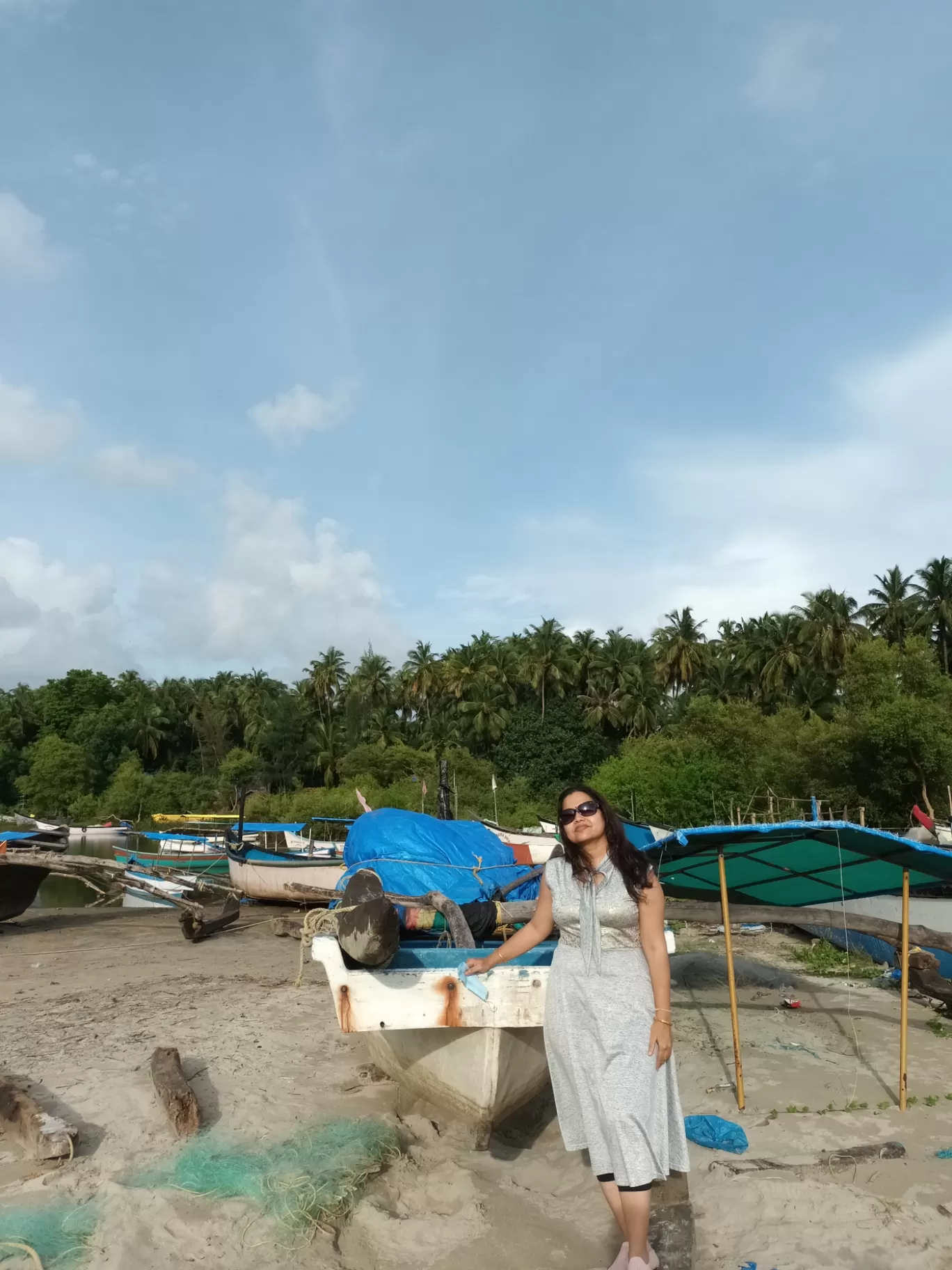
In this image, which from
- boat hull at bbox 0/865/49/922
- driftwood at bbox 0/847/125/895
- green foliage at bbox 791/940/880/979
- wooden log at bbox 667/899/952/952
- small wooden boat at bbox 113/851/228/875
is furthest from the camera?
small wooden boat at bbox 113/851/228/875

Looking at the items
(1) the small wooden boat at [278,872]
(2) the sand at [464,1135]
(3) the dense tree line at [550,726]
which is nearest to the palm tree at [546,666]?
(3) the dense tree line at [550,726]

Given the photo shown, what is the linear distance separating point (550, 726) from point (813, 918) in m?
38.7

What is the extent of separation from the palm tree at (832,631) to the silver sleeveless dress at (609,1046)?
42.4m

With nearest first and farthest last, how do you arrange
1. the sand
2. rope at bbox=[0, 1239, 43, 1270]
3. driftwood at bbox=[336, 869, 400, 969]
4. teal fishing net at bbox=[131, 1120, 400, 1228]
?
rope at bbox=[0, 1239, 43, 1270] < the sand < teal fishing net at bbox=[131, 1120, 400, 1228] < driftwood at bbox=[336, 869, 400, 969]

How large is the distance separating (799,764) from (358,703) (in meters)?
36.9

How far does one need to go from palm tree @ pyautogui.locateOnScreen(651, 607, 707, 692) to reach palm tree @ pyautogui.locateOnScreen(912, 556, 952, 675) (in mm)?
11913

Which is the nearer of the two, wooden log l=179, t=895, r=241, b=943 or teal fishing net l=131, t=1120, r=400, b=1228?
teal fishing net l=131, t=1120, r=400, b=1228

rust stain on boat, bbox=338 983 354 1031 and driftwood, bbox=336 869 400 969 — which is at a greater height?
driftwood, bbox=336 869 400 969

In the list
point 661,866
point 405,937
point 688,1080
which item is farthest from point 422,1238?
point 661,866

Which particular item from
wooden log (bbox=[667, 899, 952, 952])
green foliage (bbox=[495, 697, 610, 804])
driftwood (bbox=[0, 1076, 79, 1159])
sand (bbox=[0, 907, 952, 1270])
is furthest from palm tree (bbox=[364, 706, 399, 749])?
driftwood (bbox=[0, 1076, 79, 1159])

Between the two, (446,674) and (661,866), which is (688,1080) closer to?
(661,866)

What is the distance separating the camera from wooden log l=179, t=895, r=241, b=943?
46.9 feet

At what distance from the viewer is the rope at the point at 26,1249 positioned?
142 inches

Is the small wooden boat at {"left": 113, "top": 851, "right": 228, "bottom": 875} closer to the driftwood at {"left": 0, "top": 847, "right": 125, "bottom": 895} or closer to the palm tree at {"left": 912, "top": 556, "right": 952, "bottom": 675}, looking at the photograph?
the driftwood at {"left": 0, "top": 847, "right": 125, "bottom": 895}
